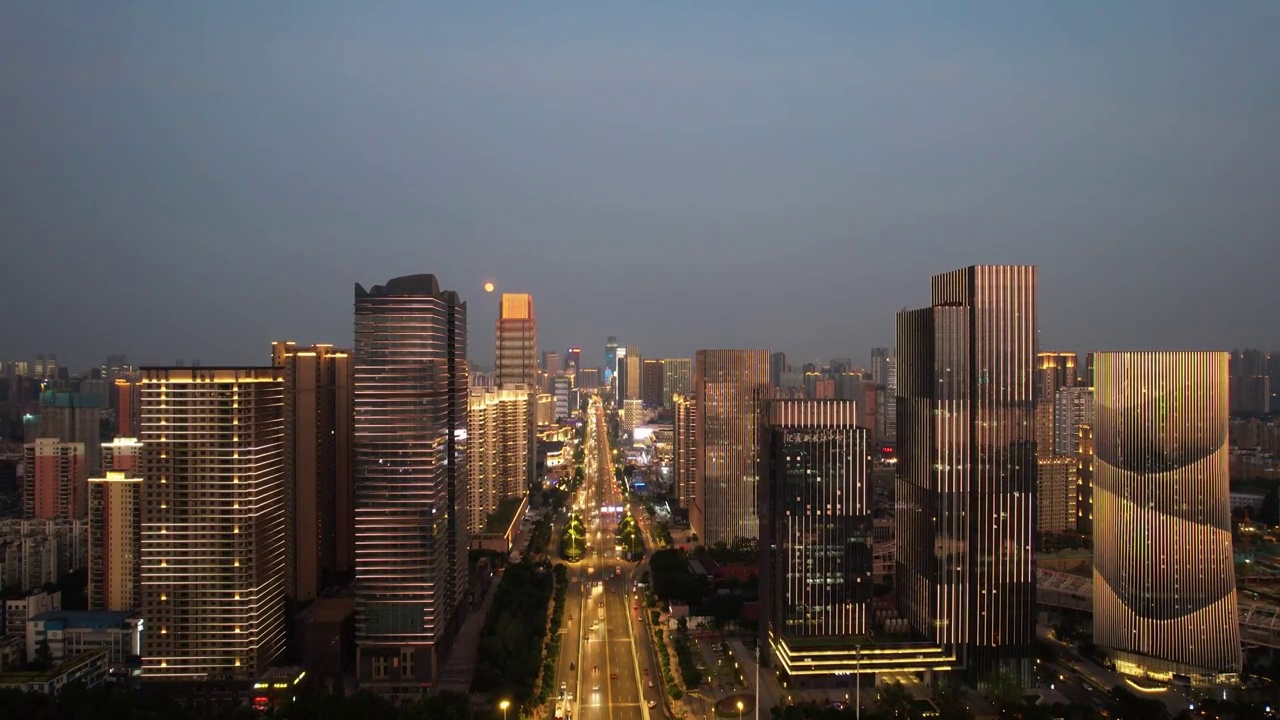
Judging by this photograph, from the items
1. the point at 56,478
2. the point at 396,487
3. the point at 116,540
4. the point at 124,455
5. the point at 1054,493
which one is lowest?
the point at 1054,493

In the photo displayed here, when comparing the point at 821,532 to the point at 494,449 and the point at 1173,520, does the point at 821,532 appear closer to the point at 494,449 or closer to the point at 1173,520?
the point at 1173,520

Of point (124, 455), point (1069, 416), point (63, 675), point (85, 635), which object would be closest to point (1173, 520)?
point (1069, 416)

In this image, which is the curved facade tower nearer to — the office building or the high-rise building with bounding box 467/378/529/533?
the office building

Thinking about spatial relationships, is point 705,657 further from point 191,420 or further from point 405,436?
point 191,420

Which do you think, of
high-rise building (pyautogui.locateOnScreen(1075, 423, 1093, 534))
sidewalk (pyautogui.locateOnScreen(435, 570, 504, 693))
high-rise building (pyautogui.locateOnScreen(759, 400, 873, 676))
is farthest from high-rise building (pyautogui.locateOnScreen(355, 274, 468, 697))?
high-rise building (pyautogui.locateOnScreen(1075, 423, 1093, 534))

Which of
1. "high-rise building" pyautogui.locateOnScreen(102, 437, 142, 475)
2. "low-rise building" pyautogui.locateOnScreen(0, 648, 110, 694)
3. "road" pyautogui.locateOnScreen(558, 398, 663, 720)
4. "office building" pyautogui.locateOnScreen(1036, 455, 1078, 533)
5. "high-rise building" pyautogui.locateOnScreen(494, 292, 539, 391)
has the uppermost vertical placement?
"high-rise building" pyautogui.locateOnScreen(494, 292, 539, 391)

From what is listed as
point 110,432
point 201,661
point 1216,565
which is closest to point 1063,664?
point 1216,565
